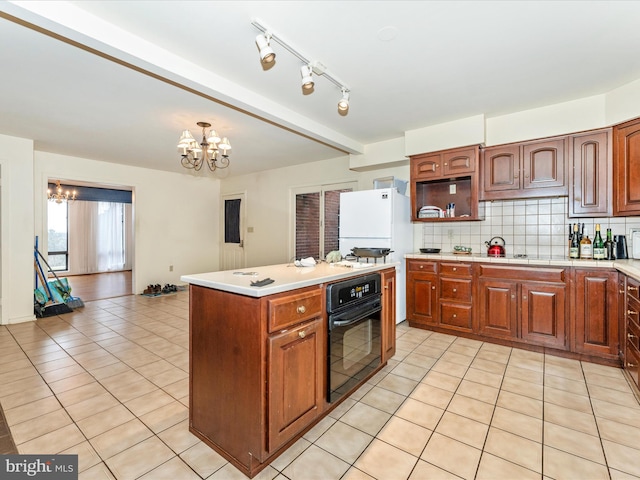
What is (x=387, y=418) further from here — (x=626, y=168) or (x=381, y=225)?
(x=626, y=168)

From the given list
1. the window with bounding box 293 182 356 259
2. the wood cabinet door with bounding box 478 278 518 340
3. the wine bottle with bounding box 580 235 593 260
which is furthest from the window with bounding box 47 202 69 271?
the wine bottle with bounding box 580 235 593 260

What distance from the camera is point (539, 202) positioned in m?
3.44

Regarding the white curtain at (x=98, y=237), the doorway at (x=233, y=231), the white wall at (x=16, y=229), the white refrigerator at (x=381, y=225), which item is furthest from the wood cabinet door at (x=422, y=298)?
the white curtain at (x=98, y=237)

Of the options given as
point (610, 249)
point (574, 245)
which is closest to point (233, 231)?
point (574, 245)

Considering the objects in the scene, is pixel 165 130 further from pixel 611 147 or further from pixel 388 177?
pixel 611 147

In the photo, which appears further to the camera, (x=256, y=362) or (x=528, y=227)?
(x=528, y=227)

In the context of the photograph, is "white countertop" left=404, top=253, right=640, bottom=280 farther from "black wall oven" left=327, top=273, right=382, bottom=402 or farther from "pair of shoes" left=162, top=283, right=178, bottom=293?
"pair of shoes" left=162, top=283, right=178, bottom=293

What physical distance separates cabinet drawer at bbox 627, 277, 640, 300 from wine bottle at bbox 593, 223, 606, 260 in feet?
2.02

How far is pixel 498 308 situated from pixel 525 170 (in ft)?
4.89

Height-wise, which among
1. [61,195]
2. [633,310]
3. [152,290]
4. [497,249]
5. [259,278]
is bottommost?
[152,290]

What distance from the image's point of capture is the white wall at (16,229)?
4.05 metres

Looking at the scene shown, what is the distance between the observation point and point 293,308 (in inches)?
64.0

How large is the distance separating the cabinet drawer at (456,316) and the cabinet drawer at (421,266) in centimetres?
42

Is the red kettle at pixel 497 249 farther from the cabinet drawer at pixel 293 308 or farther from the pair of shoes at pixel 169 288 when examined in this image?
the pair of shoes at pixel 169 288
